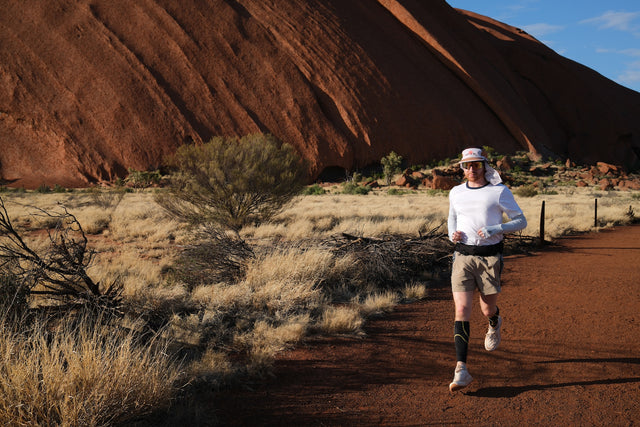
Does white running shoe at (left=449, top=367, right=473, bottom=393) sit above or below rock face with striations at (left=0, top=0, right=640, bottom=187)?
below

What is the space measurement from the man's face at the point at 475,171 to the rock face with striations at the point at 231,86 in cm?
2647

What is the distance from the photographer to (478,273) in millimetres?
3420

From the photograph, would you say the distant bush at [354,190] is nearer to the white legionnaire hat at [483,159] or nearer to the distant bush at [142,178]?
the distant bush at [142,178]

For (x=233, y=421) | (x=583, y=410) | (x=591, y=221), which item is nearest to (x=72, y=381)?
(x=233, y=421)

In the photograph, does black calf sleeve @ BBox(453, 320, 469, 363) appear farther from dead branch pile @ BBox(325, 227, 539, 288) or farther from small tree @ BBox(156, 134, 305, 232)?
small tree @ BBox(156, 134, 305, 232)

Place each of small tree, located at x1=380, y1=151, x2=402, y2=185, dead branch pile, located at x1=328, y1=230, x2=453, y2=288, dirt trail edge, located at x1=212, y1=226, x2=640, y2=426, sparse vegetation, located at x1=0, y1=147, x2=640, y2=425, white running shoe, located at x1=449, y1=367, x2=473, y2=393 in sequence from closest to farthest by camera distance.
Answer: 1. sparse vegetation, located at x1=0, y1=147, x2=640, y2=425
2. dirt trail edge, located at x1=212, y1=226, x2=640, y2=426
3. white running shoe, located at x1=449, y1=367, x2=473, y2=393
4. dead branch pile, located at x1=328, y1=230, x2=453, y2=288
5. small tree, located at x1=380, y1=151, x2=402, y2=185

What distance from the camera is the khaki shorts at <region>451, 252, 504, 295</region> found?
335 centimetres

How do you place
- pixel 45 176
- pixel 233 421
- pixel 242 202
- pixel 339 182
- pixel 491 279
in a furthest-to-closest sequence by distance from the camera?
pixel 339 182 < pixel 45 176 < pixel 242 202 < pixel 491 279 < pixel 233 421

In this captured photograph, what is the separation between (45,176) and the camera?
26.9m

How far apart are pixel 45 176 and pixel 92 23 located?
1113 cm

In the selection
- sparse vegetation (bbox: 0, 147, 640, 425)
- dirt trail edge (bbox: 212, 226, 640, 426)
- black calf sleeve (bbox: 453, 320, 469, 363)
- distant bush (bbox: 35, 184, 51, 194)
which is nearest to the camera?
sparse vegetation (bbox: 0, 147, 640, 425)

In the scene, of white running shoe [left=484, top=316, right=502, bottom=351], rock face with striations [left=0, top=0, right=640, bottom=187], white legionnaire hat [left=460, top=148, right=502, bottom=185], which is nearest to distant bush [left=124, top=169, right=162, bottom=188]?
rock face with striations [left=0, top=0, right=640, bottom=187]

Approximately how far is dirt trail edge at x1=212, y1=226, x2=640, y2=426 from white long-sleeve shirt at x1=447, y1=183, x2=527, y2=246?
115 cm

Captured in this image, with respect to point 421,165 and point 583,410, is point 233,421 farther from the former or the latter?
point 421,165
